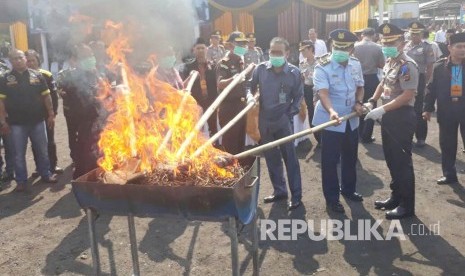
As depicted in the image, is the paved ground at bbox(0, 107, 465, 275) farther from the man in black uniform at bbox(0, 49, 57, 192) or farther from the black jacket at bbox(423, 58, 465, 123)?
the black jacket at bbox(423, 58, 465, 123)

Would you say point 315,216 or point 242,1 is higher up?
point 242,1

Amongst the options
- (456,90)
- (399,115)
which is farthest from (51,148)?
(456,90)

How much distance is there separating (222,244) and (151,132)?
1581 mm

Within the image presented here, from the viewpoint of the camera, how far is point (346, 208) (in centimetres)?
562

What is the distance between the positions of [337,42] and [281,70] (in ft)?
2.54

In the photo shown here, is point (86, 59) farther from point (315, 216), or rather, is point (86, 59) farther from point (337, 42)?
point (315, 216)

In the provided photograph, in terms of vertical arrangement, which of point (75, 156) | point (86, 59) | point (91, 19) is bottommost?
point (75, 156)

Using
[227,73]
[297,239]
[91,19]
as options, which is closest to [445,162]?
[297,239]

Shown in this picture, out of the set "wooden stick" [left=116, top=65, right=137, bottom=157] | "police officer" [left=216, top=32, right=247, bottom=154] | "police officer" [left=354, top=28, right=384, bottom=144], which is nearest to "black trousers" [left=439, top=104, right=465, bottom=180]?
"police officer" [left=354, top=28, right=384, bottom=144]

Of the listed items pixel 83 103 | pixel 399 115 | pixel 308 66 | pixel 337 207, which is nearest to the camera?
pixel 399 115

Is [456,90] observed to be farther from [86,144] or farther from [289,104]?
[86,144]

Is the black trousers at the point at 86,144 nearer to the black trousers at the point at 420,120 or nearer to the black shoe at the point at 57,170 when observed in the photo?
the black shoe at the point at 57,170

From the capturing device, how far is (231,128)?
24.0 feet

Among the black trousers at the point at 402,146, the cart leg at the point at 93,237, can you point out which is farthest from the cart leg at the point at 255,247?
the black trousers at the point at 402,146
